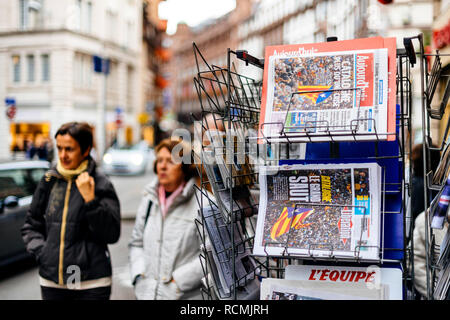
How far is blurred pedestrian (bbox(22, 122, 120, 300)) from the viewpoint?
297 cm

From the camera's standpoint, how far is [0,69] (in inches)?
701

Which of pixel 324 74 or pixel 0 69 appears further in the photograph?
pixel 0 69

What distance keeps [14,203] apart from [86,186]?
140 inches

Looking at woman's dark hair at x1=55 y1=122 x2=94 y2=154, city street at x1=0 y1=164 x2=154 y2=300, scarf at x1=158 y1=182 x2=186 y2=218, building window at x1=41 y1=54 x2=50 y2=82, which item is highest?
building window at x1=41 y1=54 x2=50 y2=82

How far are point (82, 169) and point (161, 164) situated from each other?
0.50 metres

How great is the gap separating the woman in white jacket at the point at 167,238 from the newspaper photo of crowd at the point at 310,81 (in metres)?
1.34

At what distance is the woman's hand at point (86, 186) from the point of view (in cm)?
295

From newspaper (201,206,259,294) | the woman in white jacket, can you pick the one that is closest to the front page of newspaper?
newspaper (201,206,259,294)

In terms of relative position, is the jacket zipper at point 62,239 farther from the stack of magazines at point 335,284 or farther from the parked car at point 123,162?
the parked car at point 123,162

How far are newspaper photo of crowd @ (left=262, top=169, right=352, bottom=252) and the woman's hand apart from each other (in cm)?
155

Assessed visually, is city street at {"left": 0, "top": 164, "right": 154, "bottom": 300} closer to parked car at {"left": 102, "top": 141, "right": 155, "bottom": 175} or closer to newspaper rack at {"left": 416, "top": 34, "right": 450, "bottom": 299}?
newspaper rack at {"left": 416, "top": 34, "right": 450, "bottom": 299}

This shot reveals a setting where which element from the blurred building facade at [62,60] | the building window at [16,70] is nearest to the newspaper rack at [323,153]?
the blurred building facade at [62,60]
